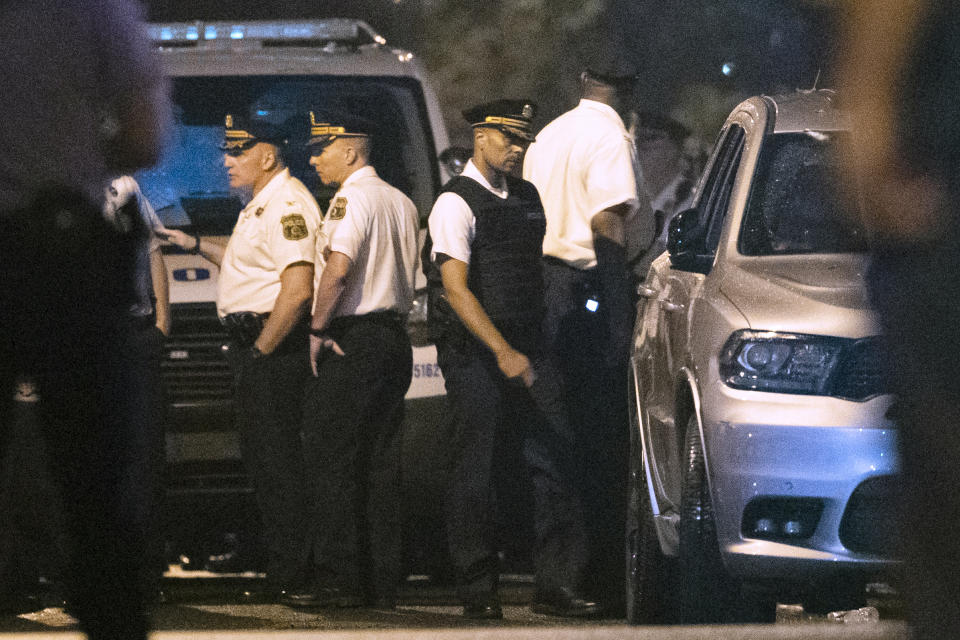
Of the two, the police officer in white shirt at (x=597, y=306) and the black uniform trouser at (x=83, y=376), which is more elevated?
the black uniform trouser at (x=83, y=376)

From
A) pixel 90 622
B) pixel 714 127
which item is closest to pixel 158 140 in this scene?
pixel 90 622

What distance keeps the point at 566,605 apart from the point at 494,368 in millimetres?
962

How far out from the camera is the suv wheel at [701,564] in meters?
5.02

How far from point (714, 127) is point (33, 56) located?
19.0 meters

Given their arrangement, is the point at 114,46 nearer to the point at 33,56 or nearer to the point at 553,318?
the point at 33,56

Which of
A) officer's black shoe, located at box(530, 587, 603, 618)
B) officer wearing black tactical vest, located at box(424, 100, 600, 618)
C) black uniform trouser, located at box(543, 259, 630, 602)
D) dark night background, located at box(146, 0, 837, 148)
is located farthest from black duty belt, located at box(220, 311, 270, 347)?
dark night background, located at box(146, 0, 837, 148)

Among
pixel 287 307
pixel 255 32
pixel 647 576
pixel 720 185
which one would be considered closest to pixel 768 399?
pixel 647 576

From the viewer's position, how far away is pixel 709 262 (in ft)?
17.9

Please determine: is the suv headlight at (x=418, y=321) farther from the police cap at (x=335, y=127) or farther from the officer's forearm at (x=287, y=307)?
the police cap at (x=335, y=127)

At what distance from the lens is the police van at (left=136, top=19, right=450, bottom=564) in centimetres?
766

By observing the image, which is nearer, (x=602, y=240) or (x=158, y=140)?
(x=158, y=140)

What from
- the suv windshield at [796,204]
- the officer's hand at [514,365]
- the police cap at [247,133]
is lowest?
the officer's hand at [514,365]

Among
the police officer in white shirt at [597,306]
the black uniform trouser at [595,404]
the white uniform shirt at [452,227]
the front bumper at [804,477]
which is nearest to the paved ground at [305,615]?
the black uniform trouser at [595,404]

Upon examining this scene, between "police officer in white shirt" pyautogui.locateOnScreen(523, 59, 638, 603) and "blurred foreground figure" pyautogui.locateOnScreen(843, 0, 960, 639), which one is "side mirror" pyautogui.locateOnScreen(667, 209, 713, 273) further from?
"blurred foreground figure" pyautogui.locateOnScreen(843, 0, 960, 639)
